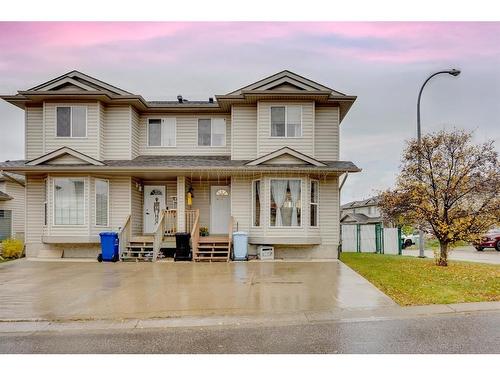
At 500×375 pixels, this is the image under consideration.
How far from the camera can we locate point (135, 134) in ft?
57.2

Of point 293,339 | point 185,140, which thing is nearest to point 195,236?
point 185,140

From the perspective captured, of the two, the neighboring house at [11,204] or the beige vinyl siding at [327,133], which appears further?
the neighboring house at [11,204]

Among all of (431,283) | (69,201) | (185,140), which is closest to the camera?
(431,283)

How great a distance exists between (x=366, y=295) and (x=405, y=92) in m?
10.6

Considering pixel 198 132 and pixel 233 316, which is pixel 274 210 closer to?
pixel 198 132

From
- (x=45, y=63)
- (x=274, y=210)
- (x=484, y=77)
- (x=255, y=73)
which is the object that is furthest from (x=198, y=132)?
(x=484, y=77)

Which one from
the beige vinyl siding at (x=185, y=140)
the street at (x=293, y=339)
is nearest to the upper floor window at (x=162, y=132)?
the beige vinyl siding at (x=185, y=140)

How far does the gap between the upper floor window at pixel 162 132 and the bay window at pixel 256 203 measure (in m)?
4.00

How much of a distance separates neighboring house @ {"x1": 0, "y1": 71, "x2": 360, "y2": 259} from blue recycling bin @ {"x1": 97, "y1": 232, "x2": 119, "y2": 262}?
0.39 metres

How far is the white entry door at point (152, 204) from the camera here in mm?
17859

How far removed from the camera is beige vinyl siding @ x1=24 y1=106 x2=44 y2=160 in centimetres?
1706

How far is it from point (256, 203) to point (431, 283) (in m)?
7.55

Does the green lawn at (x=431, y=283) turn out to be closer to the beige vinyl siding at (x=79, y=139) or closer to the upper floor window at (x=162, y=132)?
the upper floor window at (x=162, y=132)

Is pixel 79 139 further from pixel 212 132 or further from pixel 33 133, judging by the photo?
pixel 212 132
